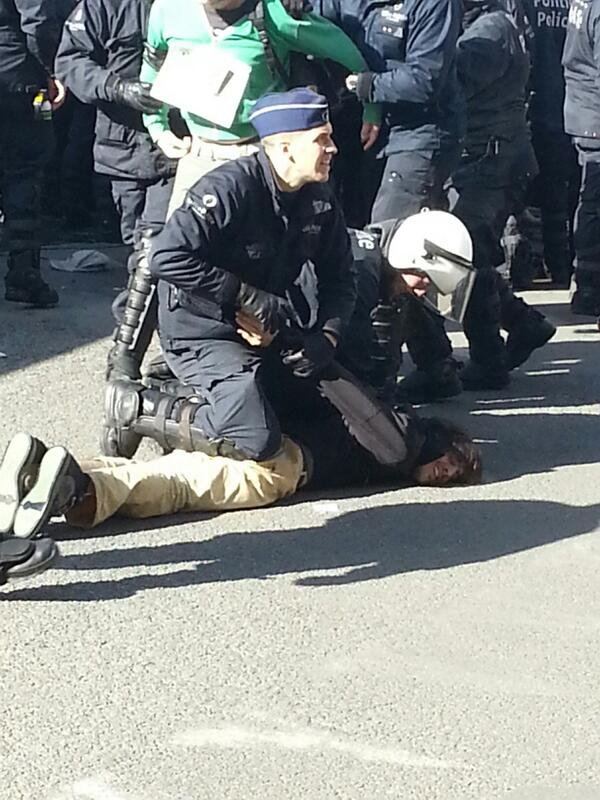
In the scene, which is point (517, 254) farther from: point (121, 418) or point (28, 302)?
point (121, 418)

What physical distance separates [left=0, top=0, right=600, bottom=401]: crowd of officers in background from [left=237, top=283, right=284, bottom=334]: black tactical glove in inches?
36.7

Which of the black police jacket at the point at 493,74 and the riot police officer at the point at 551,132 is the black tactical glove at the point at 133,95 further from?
the riot police officer at the point at 551,132

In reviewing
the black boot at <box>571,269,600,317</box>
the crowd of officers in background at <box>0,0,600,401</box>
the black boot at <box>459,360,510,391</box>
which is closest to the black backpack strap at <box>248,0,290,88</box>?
the crowd of officers in background at <box>0,0,600,401</box>

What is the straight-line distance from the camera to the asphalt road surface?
11.3 feet

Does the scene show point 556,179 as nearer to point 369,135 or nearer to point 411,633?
point 369,135

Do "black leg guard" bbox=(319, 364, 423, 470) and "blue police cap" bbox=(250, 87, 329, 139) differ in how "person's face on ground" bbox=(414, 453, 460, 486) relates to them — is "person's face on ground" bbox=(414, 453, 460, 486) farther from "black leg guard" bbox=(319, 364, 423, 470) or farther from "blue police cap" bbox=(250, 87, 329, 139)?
"blue police cap" bbox=(250, 87, 329, 139)

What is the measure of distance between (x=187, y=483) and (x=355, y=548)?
0.58m

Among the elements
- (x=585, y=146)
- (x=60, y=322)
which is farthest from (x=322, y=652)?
(x=585, y=146)

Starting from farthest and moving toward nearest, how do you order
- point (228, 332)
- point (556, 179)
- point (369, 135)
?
point (556, 179), point (369, 135), point (228, 332)

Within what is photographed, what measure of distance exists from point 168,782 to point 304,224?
2327 mm

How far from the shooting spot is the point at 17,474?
4.28 meters

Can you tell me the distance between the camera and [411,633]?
4223 mm

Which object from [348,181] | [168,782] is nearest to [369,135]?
[348,181]

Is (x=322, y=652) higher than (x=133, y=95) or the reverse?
the reverse
